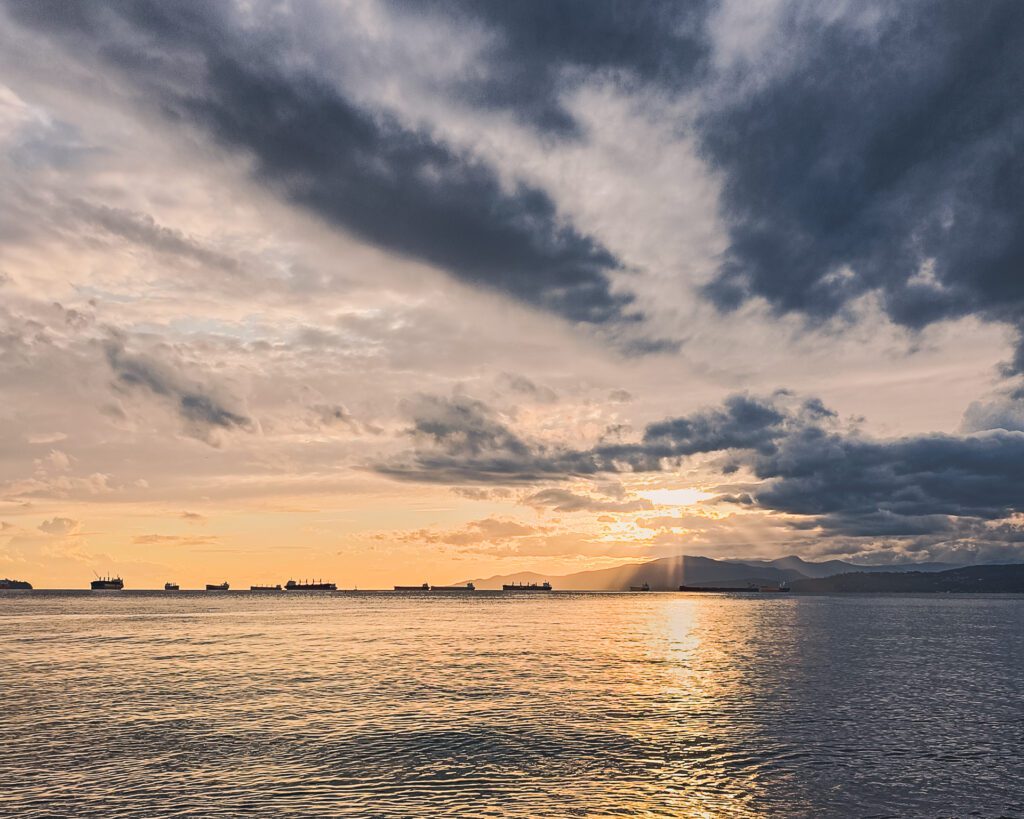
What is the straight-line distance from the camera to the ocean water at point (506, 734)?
122 feet

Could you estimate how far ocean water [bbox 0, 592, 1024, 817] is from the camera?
37250 mm

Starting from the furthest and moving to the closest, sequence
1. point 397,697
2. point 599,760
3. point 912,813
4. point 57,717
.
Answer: point 397,697 < point 57,717 < point 599,760 < point 912,813

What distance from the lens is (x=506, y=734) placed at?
51188mm

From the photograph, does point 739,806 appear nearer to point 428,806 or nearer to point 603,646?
point 428,806

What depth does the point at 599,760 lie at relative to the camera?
146 feet

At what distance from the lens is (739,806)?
36688 mm

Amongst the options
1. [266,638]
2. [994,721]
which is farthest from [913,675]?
[266,638]

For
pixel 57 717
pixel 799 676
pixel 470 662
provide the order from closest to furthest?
pixel 57 717, pixel 799 676, pixel 470 662

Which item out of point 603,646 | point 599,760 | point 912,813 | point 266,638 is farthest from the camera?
point 266,638

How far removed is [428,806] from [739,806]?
1455cm

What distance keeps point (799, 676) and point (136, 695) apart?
216 ft

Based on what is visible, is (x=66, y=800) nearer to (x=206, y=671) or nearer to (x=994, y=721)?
(x=206, y=671)

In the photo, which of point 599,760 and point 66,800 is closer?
point 66,800

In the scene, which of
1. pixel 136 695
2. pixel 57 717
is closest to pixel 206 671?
pixel 136 695
